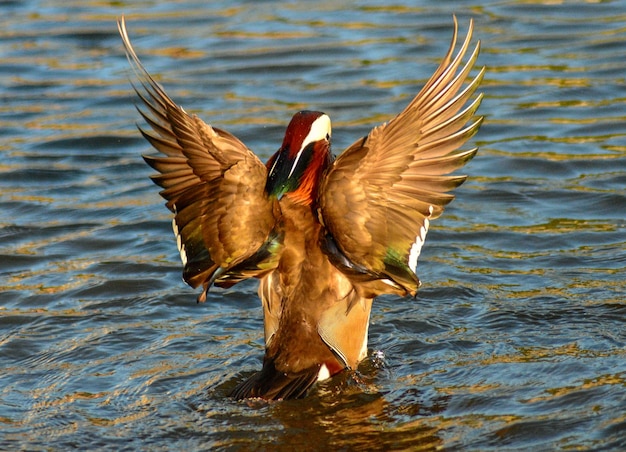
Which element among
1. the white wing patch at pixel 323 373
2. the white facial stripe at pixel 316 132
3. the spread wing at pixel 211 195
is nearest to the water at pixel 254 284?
the white wing patch at pixel 323 373

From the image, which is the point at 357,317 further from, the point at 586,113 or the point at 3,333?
the point at 586,113

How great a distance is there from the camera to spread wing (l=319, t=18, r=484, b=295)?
625 cm

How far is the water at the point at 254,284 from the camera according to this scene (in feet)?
21.1

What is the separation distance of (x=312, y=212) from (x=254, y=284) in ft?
6.44

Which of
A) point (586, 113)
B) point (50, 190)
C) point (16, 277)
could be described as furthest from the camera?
point (586, 113)

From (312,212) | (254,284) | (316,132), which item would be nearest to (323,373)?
(312,212)

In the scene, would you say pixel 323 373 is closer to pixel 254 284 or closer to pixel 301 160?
pixel 301 160

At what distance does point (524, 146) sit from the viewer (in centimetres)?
1079

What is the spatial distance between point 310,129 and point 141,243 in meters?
3.20

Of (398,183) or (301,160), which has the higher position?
(301,160)

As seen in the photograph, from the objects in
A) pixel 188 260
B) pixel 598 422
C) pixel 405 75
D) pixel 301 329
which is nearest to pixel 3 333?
pixel 188 260

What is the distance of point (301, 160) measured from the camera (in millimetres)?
6531

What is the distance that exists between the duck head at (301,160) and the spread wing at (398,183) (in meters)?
0.24

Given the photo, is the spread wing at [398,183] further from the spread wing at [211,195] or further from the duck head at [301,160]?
the spread wing at [211,195]
